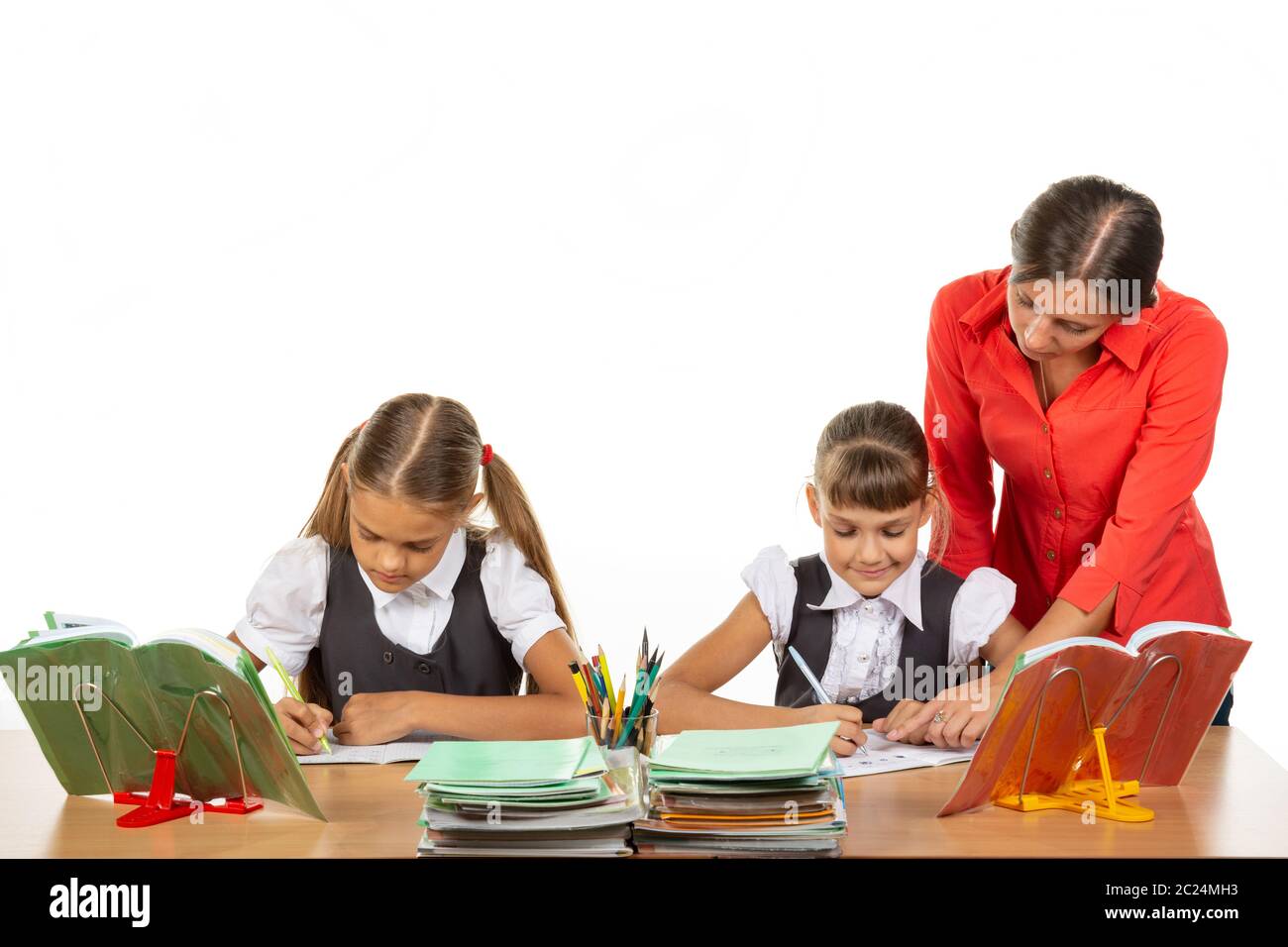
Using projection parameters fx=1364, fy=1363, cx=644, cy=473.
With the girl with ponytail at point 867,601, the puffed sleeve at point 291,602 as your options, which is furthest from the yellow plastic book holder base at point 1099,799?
the puffed sleeve at point 291,602

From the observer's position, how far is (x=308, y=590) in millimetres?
2133

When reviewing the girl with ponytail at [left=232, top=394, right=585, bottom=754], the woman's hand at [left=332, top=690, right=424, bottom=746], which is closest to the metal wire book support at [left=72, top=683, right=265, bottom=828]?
the woman's hand at [left=332, top=690, right=424, bottom=746]

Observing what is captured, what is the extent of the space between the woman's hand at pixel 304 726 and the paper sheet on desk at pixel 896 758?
67cm

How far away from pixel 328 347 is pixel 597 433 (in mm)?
904

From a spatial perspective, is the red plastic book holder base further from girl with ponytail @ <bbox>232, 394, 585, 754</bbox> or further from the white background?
the white background

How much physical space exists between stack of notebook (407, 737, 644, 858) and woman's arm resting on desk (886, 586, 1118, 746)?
0.52 meters

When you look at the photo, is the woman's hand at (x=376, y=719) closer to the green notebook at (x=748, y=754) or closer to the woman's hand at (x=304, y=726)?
the woman's hand at (x=304, y=726)

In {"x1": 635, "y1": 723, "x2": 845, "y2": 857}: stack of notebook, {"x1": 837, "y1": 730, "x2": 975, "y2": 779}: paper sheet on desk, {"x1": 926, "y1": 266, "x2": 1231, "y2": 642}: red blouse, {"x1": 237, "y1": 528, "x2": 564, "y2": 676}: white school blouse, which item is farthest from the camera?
{"x1": 237, "y1": 528, "x2": 564, "y2": 676}: white school blouse

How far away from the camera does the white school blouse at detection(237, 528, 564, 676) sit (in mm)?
2109

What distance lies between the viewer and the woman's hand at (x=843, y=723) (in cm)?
174

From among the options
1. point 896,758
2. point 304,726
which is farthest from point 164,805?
point 896,758

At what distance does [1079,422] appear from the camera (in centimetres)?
209

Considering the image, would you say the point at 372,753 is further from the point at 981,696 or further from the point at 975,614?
the point at 975,614
